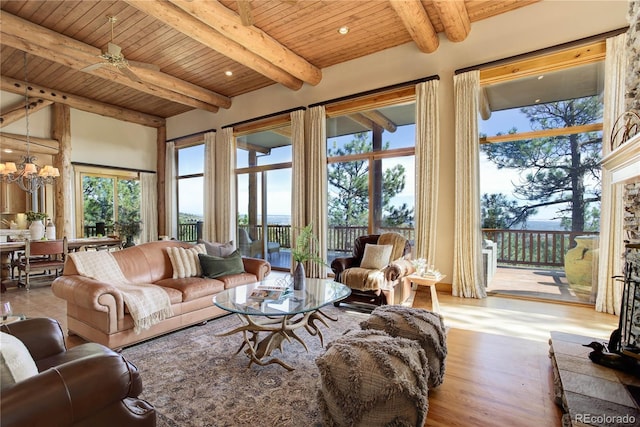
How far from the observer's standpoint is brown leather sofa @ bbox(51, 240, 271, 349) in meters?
2.55

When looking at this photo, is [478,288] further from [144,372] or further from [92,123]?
[92,123]

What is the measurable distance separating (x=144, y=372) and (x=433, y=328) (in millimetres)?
2183

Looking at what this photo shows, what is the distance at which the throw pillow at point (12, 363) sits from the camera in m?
1.07

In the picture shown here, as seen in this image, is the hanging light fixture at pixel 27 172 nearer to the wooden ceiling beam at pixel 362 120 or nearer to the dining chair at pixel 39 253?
the dining chair at pixel 39 253

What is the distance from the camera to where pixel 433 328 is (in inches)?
83.3

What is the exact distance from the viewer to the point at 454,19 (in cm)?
379

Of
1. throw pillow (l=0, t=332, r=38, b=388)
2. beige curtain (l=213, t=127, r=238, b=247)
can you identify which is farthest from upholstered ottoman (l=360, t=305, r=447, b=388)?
beige curtain (l=213, t=127, r=238, b=247)

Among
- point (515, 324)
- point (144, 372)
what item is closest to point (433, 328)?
point (515, 324)

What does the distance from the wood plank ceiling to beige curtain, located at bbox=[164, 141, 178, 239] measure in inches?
87.6

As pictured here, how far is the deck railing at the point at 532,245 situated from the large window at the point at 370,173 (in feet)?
4.14

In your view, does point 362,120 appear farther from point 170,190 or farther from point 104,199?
point 104,199

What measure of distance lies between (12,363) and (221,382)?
52.0 inches

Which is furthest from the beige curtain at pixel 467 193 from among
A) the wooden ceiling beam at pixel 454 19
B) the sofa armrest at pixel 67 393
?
the sofa armrest at pixel 67 393

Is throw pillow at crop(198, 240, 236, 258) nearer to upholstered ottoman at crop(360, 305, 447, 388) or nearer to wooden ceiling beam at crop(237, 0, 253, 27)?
upholstered ottoman at crop(360, 305, 447, 388)
